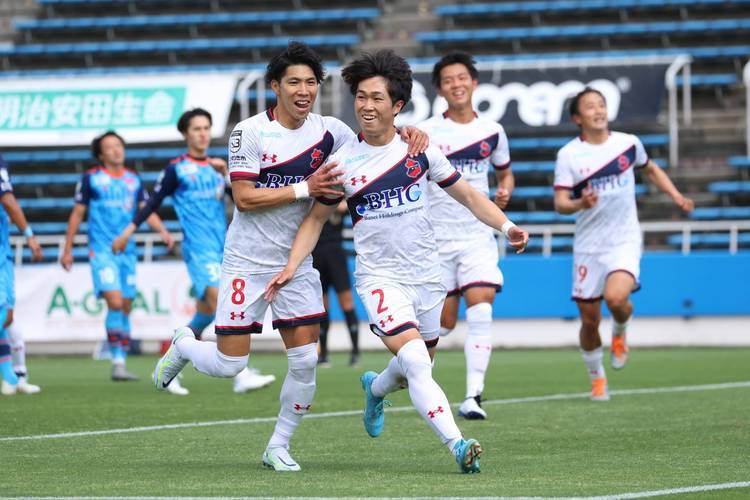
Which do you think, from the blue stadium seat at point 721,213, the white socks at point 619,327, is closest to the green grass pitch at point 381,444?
the white socks at point 619,327

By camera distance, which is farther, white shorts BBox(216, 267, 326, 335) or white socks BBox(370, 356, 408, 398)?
white socks BBox(370, 356, 408, 398)

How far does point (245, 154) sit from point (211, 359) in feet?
3.94

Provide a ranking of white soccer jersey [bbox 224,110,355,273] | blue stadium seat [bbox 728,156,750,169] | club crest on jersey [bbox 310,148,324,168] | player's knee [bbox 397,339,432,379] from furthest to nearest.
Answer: blue stadium seat [bbox 728,156,750,169] → club crest on jersey [bbox 310,148,324,168] → white soccer jersey [bbox 224,110,355,273] → player's knee [bbox 397,339,432,379]

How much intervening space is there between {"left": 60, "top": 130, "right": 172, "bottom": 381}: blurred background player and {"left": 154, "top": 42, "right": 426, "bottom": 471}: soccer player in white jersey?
6874 mm

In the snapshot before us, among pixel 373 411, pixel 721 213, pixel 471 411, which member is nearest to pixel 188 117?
pixel 471 411

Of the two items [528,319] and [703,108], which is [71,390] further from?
[703,108]

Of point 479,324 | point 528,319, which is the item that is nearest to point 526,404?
point 479,324

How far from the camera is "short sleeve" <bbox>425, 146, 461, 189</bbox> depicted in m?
7.28

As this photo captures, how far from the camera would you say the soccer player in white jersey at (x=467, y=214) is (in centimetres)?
1020

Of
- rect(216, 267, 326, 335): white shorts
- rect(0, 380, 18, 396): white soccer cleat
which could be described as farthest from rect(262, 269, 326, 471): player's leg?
rect(0, 380, 18, 396): white soccer cleat

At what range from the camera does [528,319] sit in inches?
775

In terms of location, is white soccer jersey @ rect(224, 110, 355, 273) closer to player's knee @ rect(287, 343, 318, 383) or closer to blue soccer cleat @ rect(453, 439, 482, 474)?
player's knee @ rect(287, 343, 318, 383)

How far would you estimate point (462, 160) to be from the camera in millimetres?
10281

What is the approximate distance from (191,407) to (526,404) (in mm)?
2625
